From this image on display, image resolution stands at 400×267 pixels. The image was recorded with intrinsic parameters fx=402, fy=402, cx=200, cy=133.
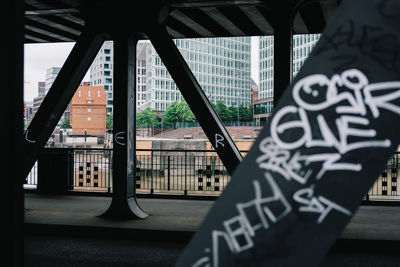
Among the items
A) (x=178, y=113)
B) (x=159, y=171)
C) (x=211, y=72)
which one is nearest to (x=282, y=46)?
(x=159, y=171)

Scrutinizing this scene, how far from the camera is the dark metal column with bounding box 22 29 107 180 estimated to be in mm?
8055

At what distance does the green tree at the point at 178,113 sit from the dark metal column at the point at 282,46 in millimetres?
112970

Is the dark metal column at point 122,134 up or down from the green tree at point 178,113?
down

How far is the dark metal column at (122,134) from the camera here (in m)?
8.34

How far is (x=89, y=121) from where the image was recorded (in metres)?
81.4

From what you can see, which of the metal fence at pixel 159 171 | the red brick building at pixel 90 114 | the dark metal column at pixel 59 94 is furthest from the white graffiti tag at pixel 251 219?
the red brick building at pixel 90 114

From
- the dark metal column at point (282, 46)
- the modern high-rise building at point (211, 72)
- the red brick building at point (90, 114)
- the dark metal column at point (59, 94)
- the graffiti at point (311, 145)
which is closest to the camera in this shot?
the graffiti at point (311, 145)

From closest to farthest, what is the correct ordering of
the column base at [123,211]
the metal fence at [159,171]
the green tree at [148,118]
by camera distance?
the column base at [123,211] < the metal fence at [159,171] < the green tree at [148,118]

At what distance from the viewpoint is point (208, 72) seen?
14175 centimetres

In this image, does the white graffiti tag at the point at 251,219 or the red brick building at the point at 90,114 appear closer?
the white graffiti tag at the point at 251,219

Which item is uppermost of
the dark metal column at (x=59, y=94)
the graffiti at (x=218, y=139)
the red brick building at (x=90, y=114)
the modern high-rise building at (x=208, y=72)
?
the modern high-rise building at (x=208, y=72)

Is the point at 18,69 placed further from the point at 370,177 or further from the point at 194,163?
the point at 194,163

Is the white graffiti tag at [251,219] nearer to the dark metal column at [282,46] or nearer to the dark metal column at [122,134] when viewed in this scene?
the dark metal column at [282,46]

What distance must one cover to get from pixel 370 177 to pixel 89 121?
8302 centimetres
